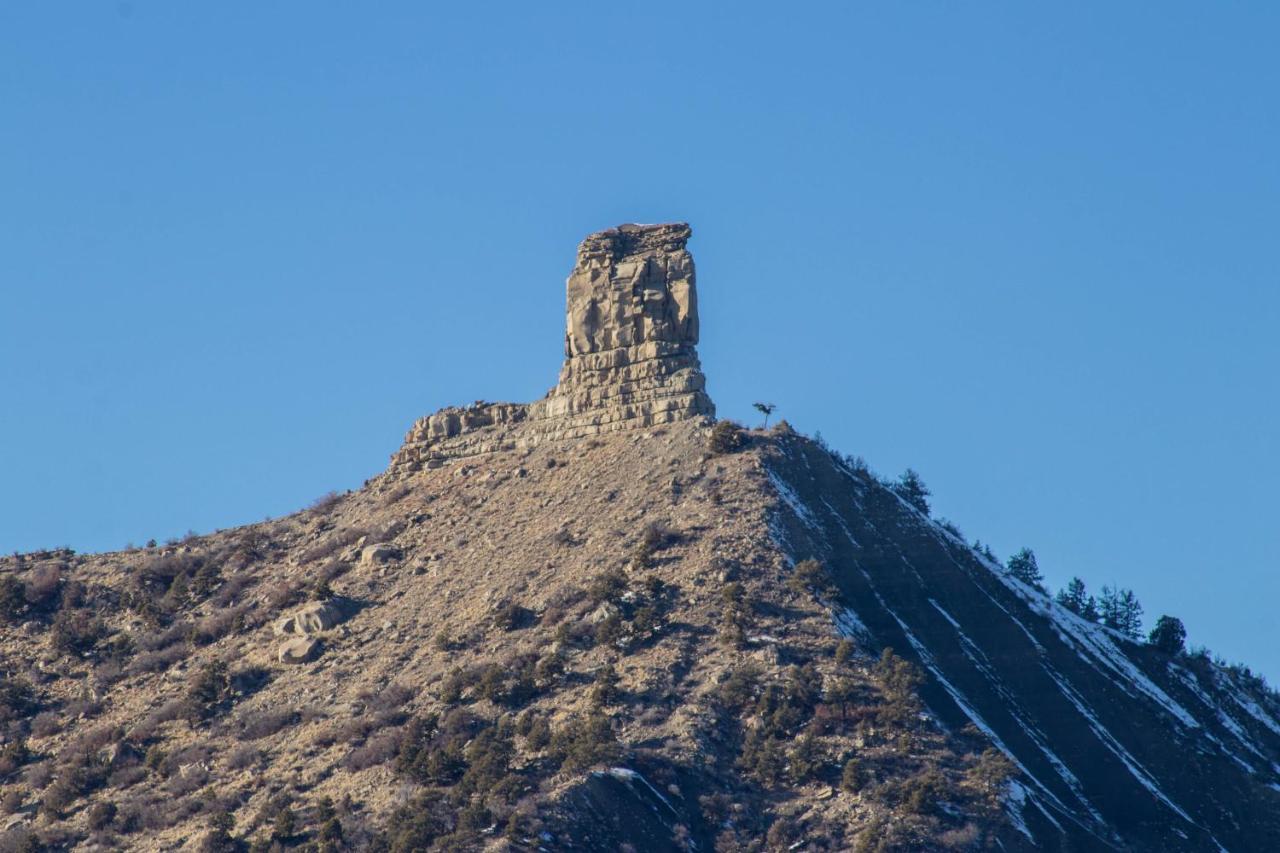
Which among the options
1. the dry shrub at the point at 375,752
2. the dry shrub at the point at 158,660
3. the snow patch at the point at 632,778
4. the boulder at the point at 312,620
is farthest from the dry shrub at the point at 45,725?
the snow patch at the point at 632,778

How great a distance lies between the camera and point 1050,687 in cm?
8369

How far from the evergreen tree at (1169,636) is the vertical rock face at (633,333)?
16.8 meters

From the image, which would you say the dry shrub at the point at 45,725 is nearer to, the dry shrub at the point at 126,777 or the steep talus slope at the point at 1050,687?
the dry shrub at the point at 126,777

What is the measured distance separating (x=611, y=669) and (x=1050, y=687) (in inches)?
562

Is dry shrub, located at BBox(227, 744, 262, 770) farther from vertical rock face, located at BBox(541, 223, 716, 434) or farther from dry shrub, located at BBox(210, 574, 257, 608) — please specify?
vertical rock face, located at BBox(541, 223, 716, 434)

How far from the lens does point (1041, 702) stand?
82500 millimetres

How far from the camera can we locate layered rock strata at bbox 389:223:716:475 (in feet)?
307

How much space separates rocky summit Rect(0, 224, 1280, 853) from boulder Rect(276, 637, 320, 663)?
15 centimetres

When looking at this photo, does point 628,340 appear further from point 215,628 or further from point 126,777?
point 126,777

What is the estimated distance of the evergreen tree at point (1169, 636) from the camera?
3716 inches

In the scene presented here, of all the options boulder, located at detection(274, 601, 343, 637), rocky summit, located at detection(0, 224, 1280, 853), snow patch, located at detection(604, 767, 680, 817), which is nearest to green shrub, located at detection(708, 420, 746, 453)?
rocky summit, located at detection(0, 224, 1280, 853)

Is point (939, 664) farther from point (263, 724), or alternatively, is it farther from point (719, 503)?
point (263, 724)

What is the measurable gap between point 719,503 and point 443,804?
57.8ft

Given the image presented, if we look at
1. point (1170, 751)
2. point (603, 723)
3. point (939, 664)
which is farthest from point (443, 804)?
point (1170, 751)
